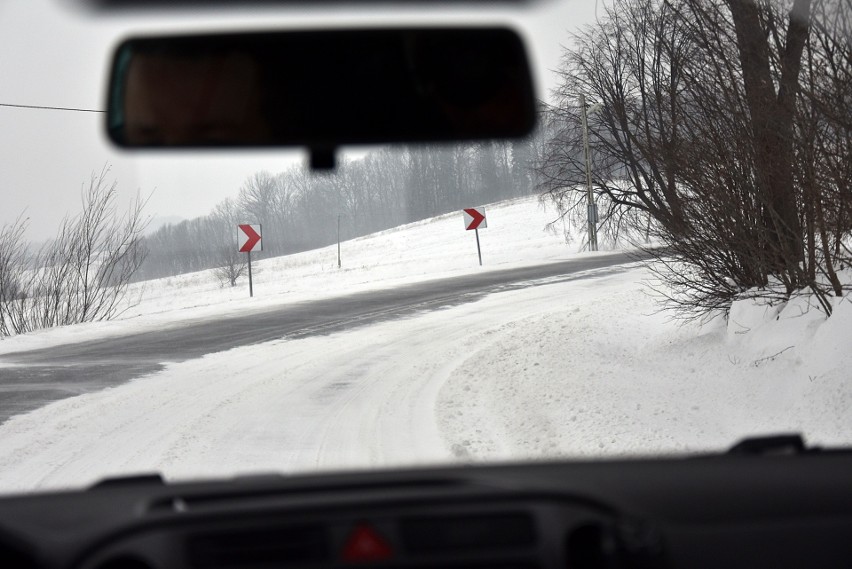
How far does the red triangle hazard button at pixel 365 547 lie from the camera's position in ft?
7.10

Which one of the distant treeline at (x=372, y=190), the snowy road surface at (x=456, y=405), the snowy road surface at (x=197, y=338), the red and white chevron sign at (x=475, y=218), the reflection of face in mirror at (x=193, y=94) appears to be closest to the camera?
the reflection of face in mirror at (x=193, y=94)

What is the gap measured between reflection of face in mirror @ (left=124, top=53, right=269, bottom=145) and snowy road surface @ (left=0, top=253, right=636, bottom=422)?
651cm

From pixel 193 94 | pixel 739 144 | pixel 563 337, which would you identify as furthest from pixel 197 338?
pixel 193 94

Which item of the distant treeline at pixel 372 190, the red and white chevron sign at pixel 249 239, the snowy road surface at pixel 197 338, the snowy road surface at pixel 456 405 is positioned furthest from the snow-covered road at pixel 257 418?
the red and white chevron sign at pixel 249 239

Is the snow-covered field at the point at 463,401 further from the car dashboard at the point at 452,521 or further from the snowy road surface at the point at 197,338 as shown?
the car dashboard at the point at 452,521

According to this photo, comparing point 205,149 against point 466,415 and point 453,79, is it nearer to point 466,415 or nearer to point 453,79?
point 453,79

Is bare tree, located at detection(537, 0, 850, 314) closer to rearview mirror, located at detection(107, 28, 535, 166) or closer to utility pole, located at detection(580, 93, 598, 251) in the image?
rearview mirror, located at detection(107, 28, 535, 166)

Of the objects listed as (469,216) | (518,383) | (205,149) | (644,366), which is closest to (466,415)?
(518,383)

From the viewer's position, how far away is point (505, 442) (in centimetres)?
686

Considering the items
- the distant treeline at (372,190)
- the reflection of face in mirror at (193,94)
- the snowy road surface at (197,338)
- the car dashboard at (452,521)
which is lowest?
the snowy road surface at (197,338)

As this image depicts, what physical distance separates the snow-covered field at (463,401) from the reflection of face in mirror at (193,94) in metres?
3.62

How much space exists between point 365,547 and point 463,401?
6308mm

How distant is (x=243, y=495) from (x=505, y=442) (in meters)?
4.67

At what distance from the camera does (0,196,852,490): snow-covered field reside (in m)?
6.55
